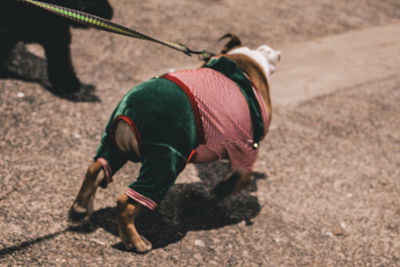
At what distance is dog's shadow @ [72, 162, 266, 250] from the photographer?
2.92m

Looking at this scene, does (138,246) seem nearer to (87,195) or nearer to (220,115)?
(87,195)

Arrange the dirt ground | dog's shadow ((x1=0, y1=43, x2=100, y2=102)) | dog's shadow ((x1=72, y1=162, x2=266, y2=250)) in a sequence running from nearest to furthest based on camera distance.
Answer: the dirt ground
dog's shadow ((x1=72, y1=162, x2=266, y2=250))
dog's shadow ((x1=0, y1=43, x2=100, y2=102))

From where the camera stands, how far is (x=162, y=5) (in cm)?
655

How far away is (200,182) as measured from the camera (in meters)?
3.58

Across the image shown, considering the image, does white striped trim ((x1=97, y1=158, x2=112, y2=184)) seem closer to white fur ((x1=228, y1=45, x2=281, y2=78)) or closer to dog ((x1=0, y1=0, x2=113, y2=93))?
white fur ((x1=228, y1=45, x2=281, y2=78))

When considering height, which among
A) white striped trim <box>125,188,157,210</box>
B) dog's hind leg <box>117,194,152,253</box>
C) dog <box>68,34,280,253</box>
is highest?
dog <box>68,34,280,253</box>

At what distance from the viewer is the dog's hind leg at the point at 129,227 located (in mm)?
2582

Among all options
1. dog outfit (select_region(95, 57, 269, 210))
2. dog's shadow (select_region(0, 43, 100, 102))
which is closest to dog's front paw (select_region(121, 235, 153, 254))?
dog outfit (select_region(95, 57, 269, 210))

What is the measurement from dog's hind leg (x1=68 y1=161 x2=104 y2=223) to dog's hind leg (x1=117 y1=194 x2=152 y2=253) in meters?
0.22

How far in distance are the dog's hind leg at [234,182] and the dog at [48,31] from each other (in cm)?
184

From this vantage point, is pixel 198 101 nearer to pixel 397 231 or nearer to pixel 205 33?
pixel 397 231

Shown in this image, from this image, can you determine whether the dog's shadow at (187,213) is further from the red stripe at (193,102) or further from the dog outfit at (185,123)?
the red stripe at (193,102)

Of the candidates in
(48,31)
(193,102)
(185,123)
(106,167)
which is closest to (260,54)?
(193,102)

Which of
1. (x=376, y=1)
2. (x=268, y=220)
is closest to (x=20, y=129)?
(x=268, y=220)
